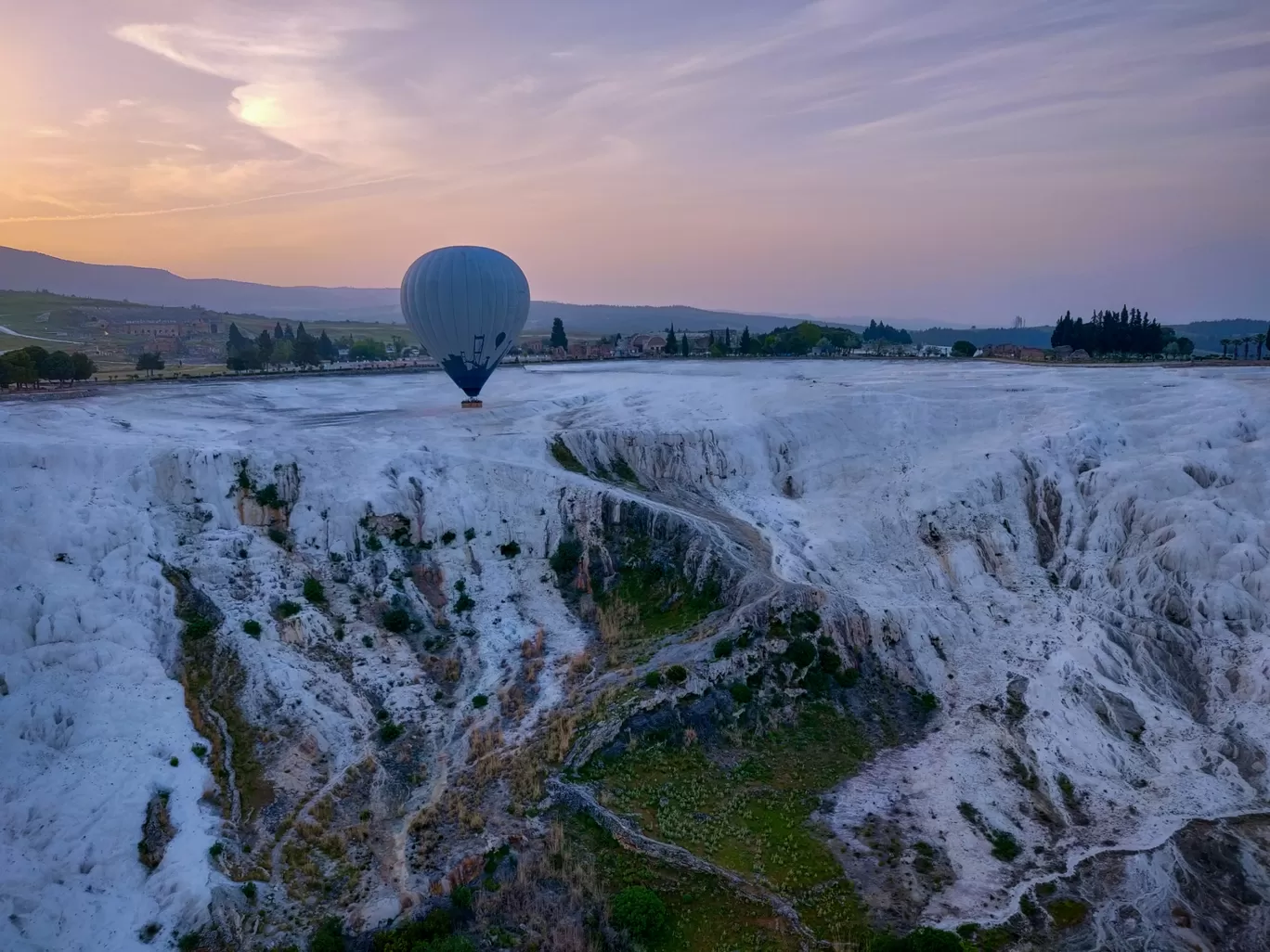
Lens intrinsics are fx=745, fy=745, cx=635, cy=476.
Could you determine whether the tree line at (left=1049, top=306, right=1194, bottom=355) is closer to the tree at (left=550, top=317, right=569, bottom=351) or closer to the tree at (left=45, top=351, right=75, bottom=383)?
the tree at (left=550, top=317, right=569, bottom=351)

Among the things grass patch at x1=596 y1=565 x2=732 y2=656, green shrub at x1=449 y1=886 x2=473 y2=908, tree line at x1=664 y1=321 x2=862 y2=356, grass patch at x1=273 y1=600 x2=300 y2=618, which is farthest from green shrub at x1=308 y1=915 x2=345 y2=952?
tree line at x1=664 y1=321 x2=862 y2=356

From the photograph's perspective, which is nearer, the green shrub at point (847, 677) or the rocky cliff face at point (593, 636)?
the rocky cliff face at point (593, 636)

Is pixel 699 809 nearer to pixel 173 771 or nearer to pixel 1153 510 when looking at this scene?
Answer: pixel 173 771

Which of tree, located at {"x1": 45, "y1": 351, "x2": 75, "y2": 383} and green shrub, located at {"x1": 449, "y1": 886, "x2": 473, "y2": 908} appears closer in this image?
green shrub, located at {"x1": 449, "y1": 886, "x2": 473, "y2": 908}

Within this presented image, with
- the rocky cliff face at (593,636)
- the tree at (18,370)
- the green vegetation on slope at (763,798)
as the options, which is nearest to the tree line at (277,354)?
the tree at (18,370)

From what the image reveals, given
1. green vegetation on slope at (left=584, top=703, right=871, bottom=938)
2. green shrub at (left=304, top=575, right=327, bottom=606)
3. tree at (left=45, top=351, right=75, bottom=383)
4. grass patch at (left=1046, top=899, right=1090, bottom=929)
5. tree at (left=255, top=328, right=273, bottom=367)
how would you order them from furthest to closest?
1. tree at (left=255, top=328, right=273, bottom=367)
2. tree at (left=45, top=351, right=75, bottom=383)
3. green shrub at (left=304, top=575, right=327, bottom=606)
4. green vegetation on slope at (left=584, top=703, right=871, bottom=938)
5. grass patch at (left=1046, top=899, right=1090, bottom=929)

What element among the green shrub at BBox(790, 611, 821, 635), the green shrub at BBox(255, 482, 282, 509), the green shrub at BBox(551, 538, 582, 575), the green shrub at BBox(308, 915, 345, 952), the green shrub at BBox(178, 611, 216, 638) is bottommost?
the green shrub at BBox(308, 915, 345, 952)

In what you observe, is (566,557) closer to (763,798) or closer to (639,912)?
(763,798)

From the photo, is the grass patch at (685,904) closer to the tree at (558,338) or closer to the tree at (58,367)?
the tree at (58,367)
